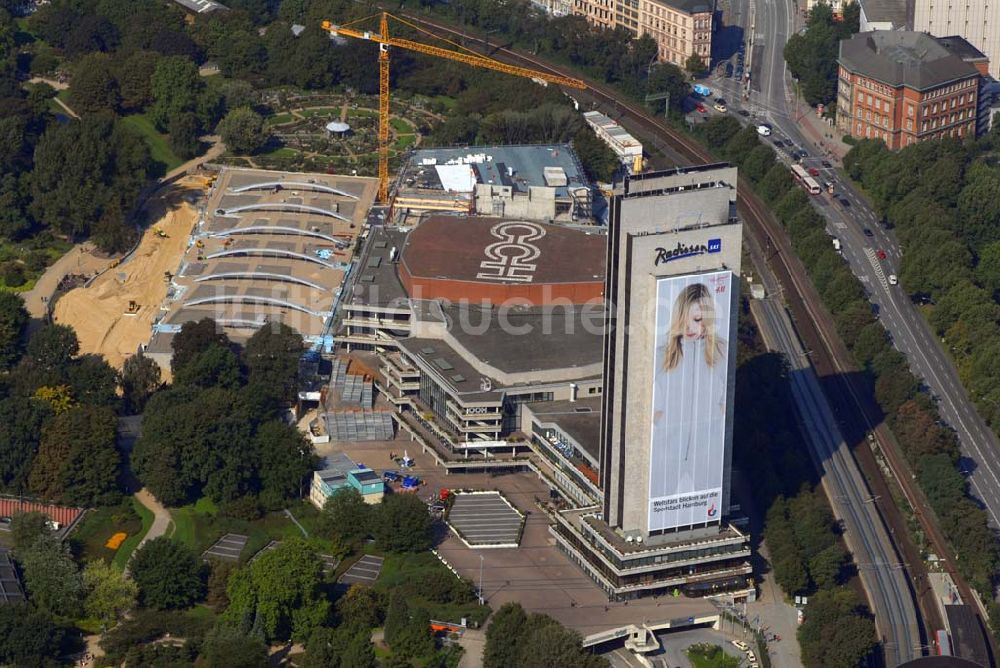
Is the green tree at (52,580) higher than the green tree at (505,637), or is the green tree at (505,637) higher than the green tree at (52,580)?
the green tree at (52,580)

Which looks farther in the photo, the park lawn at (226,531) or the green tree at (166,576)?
the park lawn at (226,531)

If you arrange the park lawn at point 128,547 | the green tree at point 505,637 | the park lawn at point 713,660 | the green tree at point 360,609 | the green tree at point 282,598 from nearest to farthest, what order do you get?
the green tree at point 505,637
the green tree at point 282,598
the park lawn at point 713,660
the green tree at point 360,609
the park lawn at point 128,547

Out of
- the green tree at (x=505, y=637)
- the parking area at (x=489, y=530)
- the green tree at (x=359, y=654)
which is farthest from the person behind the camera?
the parking area at (x=489, y=530)

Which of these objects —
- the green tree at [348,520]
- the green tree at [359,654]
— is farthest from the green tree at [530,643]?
the green tree at [348,520]

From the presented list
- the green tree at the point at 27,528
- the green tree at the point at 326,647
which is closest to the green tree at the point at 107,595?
the green tree at the point at 27,528

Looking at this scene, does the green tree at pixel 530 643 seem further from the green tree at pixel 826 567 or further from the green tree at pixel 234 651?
the green tree at pixel 826 567

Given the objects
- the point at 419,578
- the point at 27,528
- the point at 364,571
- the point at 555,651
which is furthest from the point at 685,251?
the point at 27,528

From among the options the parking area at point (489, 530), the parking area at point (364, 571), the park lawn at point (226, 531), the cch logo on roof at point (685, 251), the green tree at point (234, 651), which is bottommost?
the parking area at point (489, 530)

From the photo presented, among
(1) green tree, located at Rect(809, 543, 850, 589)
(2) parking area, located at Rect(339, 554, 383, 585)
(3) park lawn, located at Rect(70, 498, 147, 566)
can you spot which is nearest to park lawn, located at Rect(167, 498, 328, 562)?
(3) park lawn, located at Rect(70, 498, 147, 566)
